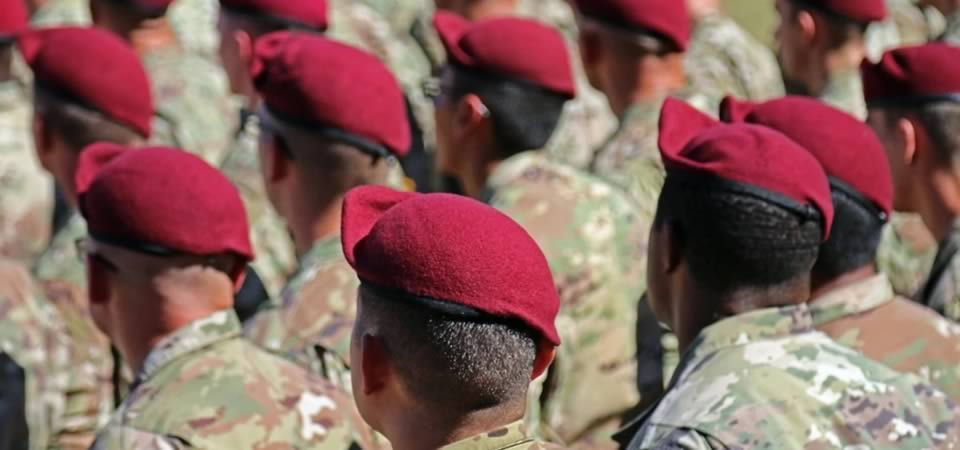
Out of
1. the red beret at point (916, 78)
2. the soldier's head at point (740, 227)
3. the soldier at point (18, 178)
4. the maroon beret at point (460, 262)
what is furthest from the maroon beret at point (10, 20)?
the maroon beret at point (460, 262)

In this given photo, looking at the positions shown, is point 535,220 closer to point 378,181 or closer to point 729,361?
point 378,181

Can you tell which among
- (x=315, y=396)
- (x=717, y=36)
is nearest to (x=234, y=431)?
(x=315, y=396)

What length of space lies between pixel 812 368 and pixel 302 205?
1.58 meters

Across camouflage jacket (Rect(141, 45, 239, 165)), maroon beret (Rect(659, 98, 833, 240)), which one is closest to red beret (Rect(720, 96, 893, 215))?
maroon beret (Rect(659, 98, 833, 240))

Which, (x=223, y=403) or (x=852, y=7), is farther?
(x=852, y=7)

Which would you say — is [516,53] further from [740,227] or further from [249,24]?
[740,227]

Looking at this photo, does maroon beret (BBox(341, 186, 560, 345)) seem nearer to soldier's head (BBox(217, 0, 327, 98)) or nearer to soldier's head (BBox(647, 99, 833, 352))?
soldier's head (BBox(647, 99, 833, 352))

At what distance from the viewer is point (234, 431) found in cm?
344

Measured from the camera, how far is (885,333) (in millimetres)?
3930

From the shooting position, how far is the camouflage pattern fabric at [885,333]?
3912 millimetres

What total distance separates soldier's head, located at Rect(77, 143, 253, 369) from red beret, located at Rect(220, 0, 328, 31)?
2.24 m

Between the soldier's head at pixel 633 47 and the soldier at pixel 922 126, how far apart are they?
2.97ft

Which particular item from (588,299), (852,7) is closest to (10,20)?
(588,299)

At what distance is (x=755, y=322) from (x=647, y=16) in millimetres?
2522
